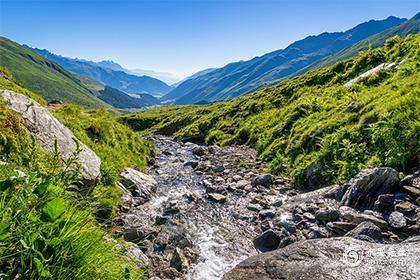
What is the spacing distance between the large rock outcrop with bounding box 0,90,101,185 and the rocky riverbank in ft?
7.14

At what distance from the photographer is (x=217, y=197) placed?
47.8 ft

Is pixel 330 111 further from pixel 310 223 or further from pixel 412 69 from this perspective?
pixel 310 223

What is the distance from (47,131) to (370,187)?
40.4ft

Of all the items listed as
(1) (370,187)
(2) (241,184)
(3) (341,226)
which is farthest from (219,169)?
(3) (341,226)

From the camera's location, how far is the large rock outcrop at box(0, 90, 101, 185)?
11.9m

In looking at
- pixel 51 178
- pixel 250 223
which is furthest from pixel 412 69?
pixel 51 178

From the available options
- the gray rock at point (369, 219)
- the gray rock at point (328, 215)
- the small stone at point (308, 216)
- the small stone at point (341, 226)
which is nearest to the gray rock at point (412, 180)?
the gray rock at point (369, 219)

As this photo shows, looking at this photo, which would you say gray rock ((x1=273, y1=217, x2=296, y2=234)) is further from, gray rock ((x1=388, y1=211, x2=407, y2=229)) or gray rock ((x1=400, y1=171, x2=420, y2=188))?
gray rock ((x1=400, y1=171, x2=420, y2=188))

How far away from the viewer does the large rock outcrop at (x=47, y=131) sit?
11.9 metres

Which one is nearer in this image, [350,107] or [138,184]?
[138,184]

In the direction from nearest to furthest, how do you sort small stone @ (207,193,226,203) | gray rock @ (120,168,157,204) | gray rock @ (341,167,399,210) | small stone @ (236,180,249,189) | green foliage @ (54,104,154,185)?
gray rock @ (341,167,399,210) < small stone @ (207,193,226,203) < gray rock @ (120,168,157,204) < green foliage @ (54,104,154,185) < small stone @ (236,180,249,189)

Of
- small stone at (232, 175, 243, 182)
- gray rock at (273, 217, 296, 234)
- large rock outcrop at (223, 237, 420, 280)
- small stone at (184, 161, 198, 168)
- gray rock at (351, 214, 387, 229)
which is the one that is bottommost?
small stone at (184, 161, 198, 168)

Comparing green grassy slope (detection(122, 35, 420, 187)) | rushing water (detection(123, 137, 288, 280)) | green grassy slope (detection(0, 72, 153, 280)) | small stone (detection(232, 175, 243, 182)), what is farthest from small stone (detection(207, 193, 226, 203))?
green grassy slope (detection(0, 72, 153, 280))

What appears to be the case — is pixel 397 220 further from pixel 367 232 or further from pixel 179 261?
pixel 179 261
